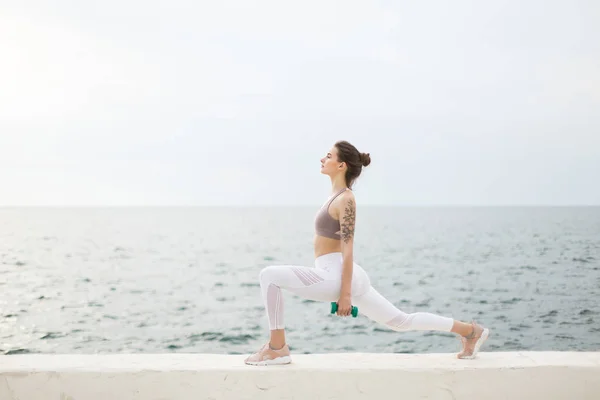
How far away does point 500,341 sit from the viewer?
1634 centimetres

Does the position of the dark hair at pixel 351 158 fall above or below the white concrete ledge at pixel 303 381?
above

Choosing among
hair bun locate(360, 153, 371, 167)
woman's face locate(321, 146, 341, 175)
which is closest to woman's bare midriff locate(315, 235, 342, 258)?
woman's face locate(321, 146, 341, 175)

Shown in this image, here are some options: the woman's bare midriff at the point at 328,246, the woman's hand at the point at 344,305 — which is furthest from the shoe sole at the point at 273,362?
the woman's bare midriff at the point at 328,246

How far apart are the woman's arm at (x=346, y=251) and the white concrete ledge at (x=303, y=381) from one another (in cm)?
35

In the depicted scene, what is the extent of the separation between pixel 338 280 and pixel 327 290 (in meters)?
0.09

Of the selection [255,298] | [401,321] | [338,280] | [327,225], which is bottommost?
[255,298]

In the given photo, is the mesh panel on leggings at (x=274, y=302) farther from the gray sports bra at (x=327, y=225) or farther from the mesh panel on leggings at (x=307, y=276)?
the gray sports bra at (x=327, y=225)

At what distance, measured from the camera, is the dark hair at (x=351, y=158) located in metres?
4.03

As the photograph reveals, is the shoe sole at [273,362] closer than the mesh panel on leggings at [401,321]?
Yes

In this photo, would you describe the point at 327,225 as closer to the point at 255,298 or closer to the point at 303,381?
the point at 303,381

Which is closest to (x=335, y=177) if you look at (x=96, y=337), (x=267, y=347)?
(x=267, y=347)

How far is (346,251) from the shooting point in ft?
12.6

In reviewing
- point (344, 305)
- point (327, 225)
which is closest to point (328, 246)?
point (327, 225)

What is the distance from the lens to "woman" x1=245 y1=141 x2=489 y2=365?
12.6 feet
